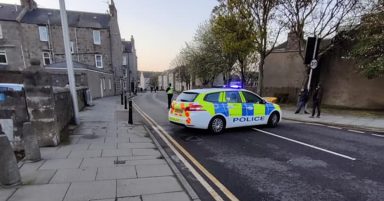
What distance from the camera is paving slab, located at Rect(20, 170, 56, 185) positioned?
427 centimetres

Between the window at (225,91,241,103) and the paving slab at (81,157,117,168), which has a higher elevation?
the window at (225,91,241,103)

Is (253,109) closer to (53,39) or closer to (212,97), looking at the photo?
(212,97)

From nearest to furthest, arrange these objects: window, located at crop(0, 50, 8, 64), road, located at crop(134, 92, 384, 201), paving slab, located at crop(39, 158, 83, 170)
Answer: road, located at crop(134, 92, 384, 201) → paving slab, located at crop(39, 158, 83, 170) → window, located at crop(0, 50, 8, 64)

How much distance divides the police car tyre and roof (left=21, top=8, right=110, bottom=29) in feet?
107

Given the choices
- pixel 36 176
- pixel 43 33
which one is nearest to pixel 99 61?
pixel 43 33

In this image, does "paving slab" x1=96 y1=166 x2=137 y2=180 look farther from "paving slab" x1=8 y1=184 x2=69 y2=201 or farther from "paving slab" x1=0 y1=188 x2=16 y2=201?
"paving slab" x1=0 y1=188 x2=16 y2=201

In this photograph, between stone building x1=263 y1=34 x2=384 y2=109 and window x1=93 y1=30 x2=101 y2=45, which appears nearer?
stone building x1=263 y1=34 x2=384 y2=109

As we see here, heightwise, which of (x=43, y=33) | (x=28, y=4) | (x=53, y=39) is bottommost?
(x=53, y=39)

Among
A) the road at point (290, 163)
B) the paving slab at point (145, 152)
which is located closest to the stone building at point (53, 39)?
the paving slab at point (145, 152)

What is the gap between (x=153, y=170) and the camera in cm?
500

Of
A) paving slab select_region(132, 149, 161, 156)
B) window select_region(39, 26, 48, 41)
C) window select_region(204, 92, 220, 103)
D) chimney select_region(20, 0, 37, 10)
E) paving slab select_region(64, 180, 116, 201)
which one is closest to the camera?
paving slab select_region(64, 180, 116, 201)

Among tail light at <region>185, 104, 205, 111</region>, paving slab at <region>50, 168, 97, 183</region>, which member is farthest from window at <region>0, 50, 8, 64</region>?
paving slab at <region>50, 168, 97, 183</region>

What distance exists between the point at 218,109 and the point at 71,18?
116 ft

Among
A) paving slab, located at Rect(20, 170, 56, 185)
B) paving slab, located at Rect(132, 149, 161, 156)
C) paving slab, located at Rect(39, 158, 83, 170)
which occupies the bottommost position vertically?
paving slab, located at Rect(132, 149, 161, 156)
